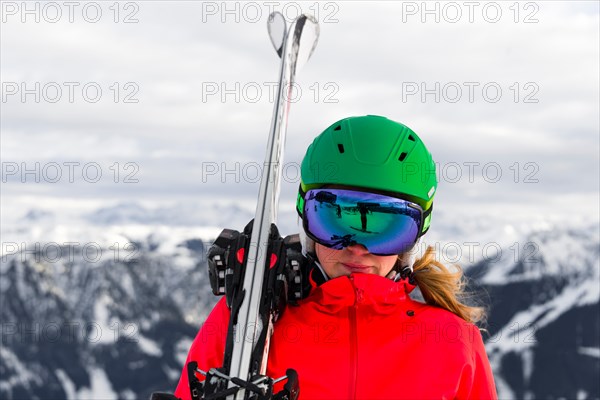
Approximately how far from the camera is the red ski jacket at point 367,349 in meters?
5.34

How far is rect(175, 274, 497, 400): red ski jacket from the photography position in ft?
17.5

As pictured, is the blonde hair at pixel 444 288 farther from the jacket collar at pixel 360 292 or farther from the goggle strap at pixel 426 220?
the jacket collar at pixel 360 292

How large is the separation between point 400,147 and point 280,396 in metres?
2.01

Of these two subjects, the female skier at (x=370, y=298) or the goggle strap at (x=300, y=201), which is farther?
the goggle strap at (x=300, y=201)

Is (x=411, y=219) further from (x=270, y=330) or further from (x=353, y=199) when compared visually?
(x=270, y=330)

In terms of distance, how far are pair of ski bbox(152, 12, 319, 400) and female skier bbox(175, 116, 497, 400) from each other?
0.66 ft

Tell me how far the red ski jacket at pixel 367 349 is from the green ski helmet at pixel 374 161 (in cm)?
69

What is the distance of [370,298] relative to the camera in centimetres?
546

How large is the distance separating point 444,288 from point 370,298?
73 centimetres

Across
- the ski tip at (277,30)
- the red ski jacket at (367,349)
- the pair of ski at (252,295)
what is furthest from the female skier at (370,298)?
the ski tip at (277,30)

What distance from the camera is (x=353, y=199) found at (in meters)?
5.62

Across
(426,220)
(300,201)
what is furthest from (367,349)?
(300,201)

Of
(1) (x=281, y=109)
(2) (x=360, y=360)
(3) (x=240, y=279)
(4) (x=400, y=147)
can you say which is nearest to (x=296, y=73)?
(1) (x=281, y=109)

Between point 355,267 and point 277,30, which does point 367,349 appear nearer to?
point 355,267
